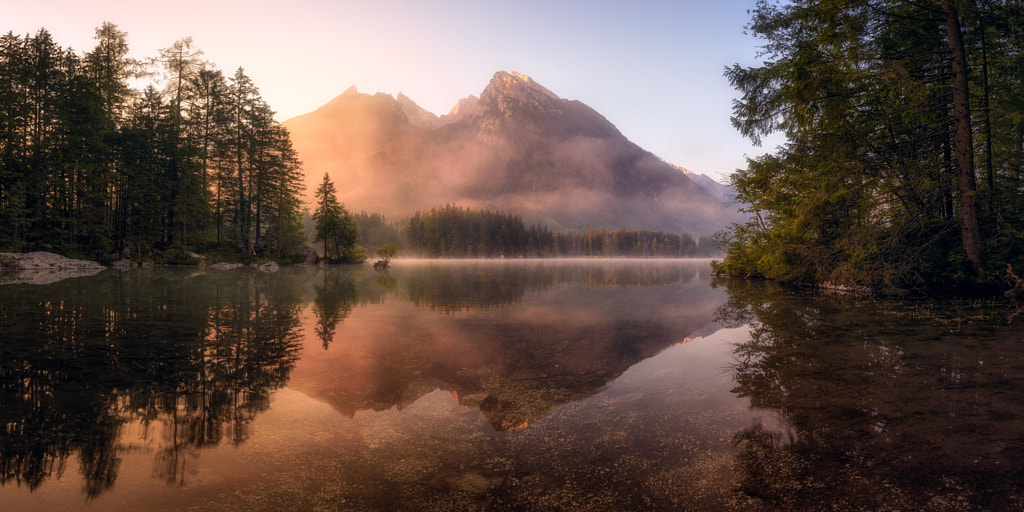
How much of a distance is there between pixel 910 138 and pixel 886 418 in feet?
54.9

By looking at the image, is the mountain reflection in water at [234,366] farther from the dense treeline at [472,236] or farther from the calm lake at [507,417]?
the dense treeline at [472,236]

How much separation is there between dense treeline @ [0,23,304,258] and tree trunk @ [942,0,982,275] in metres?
51.1

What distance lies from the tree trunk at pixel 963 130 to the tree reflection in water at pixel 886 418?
7.29m

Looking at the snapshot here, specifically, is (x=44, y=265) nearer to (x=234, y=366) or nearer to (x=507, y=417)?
(x=234, y=366)

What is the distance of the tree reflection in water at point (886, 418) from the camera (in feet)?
10.6

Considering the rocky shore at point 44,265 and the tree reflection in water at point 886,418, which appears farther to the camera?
the rocky shore at point 44,265

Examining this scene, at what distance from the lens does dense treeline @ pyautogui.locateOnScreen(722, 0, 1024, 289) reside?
14719mm

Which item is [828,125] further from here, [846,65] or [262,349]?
[262,349]

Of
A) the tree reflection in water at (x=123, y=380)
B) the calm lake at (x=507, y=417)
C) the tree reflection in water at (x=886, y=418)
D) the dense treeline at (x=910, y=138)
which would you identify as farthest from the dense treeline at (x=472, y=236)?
the tree reflection in water at (x=886, y=418)

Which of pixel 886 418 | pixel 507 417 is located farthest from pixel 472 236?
pixel 886 418

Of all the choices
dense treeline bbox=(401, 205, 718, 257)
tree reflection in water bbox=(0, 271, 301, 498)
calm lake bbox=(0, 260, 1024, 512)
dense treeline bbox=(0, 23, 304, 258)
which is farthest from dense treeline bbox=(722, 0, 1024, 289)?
dense treeline bbox=(401, 205, 718, 257)

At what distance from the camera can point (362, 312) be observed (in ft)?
44.4

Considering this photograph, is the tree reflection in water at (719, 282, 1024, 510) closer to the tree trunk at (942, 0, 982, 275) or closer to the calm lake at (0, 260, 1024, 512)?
the calm lake at (0, 260, 1024, 512)

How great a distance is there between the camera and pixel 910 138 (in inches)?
623
